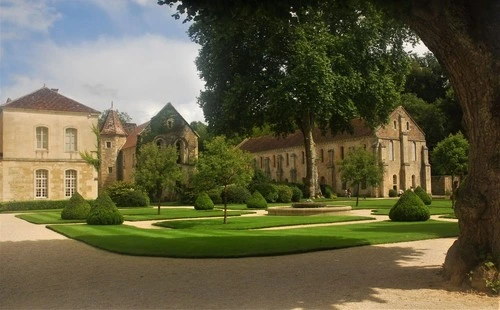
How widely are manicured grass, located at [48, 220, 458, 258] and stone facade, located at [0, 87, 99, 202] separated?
69.3 feet

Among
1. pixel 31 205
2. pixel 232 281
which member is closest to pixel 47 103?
pixel 31 205

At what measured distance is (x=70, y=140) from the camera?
39000 millimetres

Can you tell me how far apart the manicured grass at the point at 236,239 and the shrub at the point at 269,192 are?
2184 centimetres

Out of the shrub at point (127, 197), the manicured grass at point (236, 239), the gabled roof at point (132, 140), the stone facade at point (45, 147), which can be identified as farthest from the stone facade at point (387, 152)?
the manicured grass at point (236, 239)

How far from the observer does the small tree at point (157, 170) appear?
963 inches

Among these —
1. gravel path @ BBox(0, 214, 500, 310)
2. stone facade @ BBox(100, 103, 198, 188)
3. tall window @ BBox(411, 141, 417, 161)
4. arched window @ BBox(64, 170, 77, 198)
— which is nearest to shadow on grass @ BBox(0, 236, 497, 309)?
gravel path @ BBox(0, 214, 500, 310)

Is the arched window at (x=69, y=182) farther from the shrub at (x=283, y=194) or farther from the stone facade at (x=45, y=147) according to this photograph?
the shrub at (x=283, y=194)

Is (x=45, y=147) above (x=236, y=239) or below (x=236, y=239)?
above

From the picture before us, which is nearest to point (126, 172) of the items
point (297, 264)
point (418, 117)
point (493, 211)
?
point (418, 117)

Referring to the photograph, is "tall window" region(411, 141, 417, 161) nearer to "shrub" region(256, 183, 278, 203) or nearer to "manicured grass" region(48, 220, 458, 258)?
"shrub" region(256, 183, 278, 203)

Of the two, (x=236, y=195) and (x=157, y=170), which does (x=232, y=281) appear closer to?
(x=157, y=170)

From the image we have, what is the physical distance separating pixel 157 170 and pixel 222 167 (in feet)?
20.8

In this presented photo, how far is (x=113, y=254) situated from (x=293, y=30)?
72.6 feet

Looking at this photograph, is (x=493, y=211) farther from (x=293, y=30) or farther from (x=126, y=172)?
(x=126, y=172)
